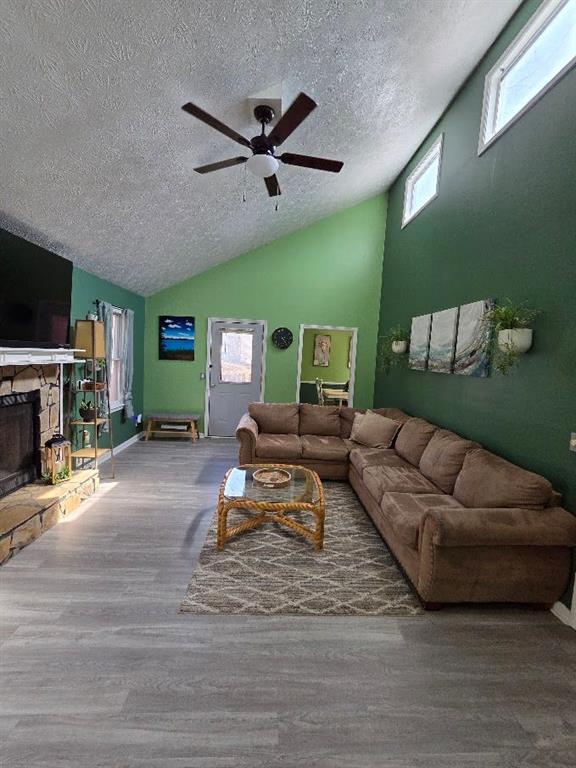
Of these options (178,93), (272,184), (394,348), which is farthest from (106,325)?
Result: (394,348)

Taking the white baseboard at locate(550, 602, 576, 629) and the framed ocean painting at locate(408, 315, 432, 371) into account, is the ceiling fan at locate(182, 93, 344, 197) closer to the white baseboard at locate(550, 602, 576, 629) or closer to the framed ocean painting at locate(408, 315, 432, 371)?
the framed ocean painting at locate(408, 315, 432, 371)

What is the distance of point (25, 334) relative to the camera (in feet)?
9.21

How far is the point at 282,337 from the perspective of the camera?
6.20 m

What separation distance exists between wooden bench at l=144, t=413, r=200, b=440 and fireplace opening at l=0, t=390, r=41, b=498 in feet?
8.26

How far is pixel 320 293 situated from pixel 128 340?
3191 millimetres

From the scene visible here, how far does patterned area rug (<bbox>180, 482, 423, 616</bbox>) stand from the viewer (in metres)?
2.13

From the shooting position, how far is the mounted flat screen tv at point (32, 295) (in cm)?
255

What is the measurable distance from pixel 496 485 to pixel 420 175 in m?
4.39

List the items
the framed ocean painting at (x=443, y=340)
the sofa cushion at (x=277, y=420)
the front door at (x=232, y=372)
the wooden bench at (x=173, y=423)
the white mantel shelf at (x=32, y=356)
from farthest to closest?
1. the front door at (x=232, y=372)
2. the wooden bench at (x=173, y=423)
3. the sofa cushion at (x=277, y=420)
4. the framed ocean painting at (x=443, y=340)
5. the white mantel shelf at (x=32, y=356)

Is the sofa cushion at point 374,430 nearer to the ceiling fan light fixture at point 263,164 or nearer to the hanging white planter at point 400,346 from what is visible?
the hanging white planter at point 400,346

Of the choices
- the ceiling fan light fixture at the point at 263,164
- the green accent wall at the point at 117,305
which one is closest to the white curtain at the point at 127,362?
the green accent wall at the point at 117,305

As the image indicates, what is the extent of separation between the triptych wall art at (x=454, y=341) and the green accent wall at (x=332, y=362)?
4018 millimetres

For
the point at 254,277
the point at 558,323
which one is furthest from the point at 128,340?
the point at 558,323

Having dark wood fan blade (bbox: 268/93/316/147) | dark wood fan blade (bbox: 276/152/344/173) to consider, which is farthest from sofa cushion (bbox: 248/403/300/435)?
dark wood fan blade (bbox: 268/93/316/147)
